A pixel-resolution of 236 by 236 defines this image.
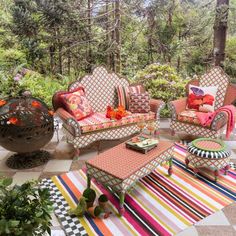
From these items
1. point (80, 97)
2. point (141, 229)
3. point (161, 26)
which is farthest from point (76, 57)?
point (141, 229)

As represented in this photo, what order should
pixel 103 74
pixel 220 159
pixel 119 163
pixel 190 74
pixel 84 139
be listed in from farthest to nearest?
pixel 190 74
pixel 103 74
pixel 84 139
pixel 220 159
pixel 119 163

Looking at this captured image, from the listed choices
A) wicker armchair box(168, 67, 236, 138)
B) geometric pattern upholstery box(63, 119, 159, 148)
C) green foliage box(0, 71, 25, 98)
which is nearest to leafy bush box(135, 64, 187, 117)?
wicker armchair box(168, 67, 236, 138)

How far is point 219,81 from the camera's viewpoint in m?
4.50

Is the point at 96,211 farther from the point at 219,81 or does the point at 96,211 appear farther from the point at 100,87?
the point at 219,81

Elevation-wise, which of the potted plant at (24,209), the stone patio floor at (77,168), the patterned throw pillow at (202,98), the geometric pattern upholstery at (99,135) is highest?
the potted plant at (24,209)

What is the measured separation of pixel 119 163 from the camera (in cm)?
274

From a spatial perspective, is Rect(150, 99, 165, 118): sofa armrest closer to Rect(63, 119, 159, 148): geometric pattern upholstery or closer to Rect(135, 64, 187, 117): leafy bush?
Rect(63, 119, 159, 148): geometric pattern upholstery

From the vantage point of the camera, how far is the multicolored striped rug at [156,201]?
244 centimetres

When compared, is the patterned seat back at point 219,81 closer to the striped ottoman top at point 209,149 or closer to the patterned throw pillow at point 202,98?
the patterned throw pillow at point 202,98

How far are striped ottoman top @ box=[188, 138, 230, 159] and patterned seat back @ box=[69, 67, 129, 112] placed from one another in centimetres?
177

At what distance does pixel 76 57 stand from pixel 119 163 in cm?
559

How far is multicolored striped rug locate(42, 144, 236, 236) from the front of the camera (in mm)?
2441

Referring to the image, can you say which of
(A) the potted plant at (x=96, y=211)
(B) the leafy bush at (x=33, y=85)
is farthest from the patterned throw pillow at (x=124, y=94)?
(A) the potted plant at (x=96, y=211)

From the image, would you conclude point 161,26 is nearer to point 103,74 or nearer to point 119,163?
point 103,74
